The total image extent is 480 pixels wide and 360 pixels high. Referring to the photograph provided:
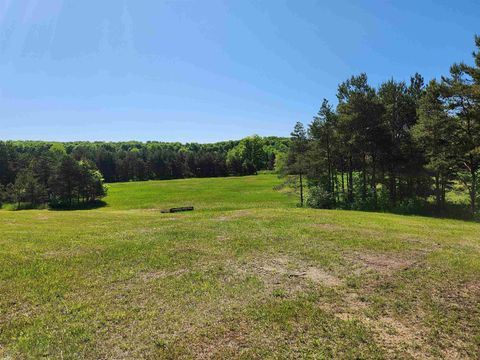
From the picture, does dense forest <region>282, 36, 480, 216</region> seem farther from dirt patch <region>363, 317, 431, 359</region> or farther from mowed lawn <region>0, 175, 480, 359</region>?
dirt patch <region>363, 317, 431, 359</region>

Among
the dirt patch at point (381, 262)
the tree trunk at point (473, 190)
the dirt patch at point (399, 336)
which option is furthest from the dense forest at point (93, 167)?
the dirt patch at point (399, 336)

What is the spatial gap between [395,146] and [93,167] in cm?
5251

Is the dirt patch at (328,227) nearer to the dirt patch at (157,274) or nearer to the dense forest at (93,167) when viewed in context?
the dirt patch at (157,274)

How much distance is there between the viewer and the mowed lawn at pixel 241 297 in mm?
5539

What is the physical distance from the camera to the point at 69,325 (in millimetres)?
6215

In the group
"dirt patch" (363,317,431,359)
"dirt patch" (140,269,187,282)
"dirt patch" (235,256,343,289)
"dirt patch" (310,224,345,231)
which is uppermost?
"dirt patch" (140,269,187,282)

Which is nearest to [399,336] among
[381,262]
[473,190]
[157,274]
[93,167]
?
[381,262]

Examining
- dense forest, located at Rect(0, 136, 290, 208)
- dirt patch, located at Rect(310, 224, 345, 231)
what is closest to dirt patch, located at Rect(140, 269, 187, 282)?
dirt patch, located at Rect(310, 224, 345, 231)

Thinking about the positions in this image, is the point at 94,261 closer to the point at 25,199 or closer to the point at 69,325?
the point at 69,325

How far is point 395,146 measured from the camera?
26547mm

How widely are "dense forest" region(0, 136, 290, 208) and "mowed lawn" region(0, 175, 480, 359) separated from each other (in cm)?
3773

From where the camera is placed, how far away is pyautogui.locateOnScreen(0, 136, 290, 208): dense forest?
50312 millimetres

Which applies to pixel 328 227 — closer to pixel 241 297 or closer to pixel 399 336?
pixel 241 297

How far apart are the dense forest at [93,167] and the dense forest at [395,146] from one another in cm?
1497
